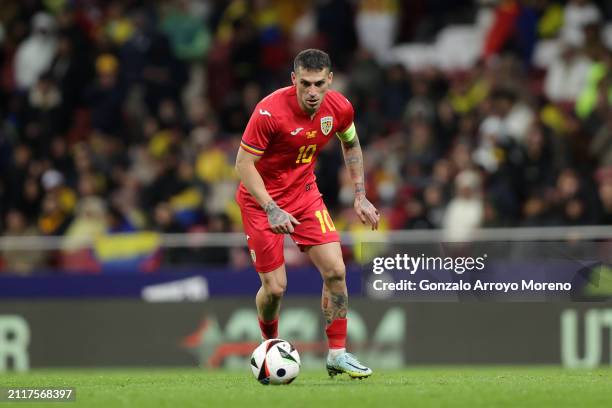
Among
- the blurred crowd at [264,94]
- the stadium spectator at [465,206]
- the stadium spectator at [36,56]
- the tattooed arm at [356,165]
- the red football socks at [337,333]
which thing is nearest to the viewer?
the red football socks at [337,333]

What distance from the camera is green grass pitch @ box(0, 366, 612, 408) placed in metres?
9.05

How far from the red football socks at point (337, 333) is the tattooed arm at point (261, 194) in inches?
34.5

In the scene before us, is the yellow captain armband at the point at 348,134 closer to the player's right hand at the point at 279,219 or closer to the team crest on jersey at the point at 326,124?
the team crest on jersey at the point at 326,124

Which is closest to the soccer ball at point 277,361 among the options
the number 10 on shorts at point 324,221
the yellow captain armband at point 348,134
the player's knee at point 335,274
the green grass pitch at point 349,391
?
the green grass pitch at point 349,391

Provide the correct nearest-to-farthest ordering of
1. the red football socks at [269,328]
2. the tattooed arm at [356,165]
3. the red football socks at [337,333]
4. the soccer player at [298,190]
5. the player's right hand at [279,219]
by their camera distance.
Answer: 1. the player's right hand at [279,219]
2. the soccer player at [298,190]
3. the red football socks at [337,333]
4. the tattooed arm at [356,165]
5. the red football socks at [269,328]

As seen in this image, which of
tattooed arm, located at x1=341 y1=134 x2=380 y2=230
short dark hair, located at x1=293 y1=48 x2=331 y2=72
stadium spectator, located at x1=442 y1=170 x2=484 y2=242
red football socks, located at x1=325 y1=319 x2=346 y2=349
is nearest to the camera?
short dark hair, located at x1=293 y1=48 x2=331 y2=72

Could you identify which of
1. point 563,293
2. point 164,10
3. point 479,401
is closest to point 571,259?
point 563,293

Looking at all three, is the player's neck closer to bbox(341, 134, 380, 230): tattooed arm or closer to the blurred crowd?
bbox(341, 134, 380, 230): tattooed arm

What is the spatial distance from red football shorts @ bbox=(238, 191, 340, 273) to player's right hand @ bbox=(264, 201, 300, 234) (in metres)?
0.36

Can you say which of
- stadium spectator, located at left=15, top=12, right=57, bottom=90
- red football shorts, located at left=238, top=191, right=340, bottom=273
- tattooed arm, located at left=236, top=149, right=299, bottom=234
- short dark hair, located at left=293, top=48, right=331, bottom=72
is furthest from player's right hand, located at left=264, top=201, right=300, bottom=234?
stadium spectator, located at left=15, top=12, right=57, bottom=90

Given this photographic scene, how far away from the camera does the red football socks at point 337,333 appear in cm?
1066

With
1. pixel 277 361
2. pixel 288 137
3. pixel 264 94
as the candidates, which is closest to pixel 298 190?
pixel 288 137

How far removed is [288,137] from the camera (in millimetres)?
10602

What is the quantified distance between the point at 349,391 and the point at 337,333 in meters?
1.07
